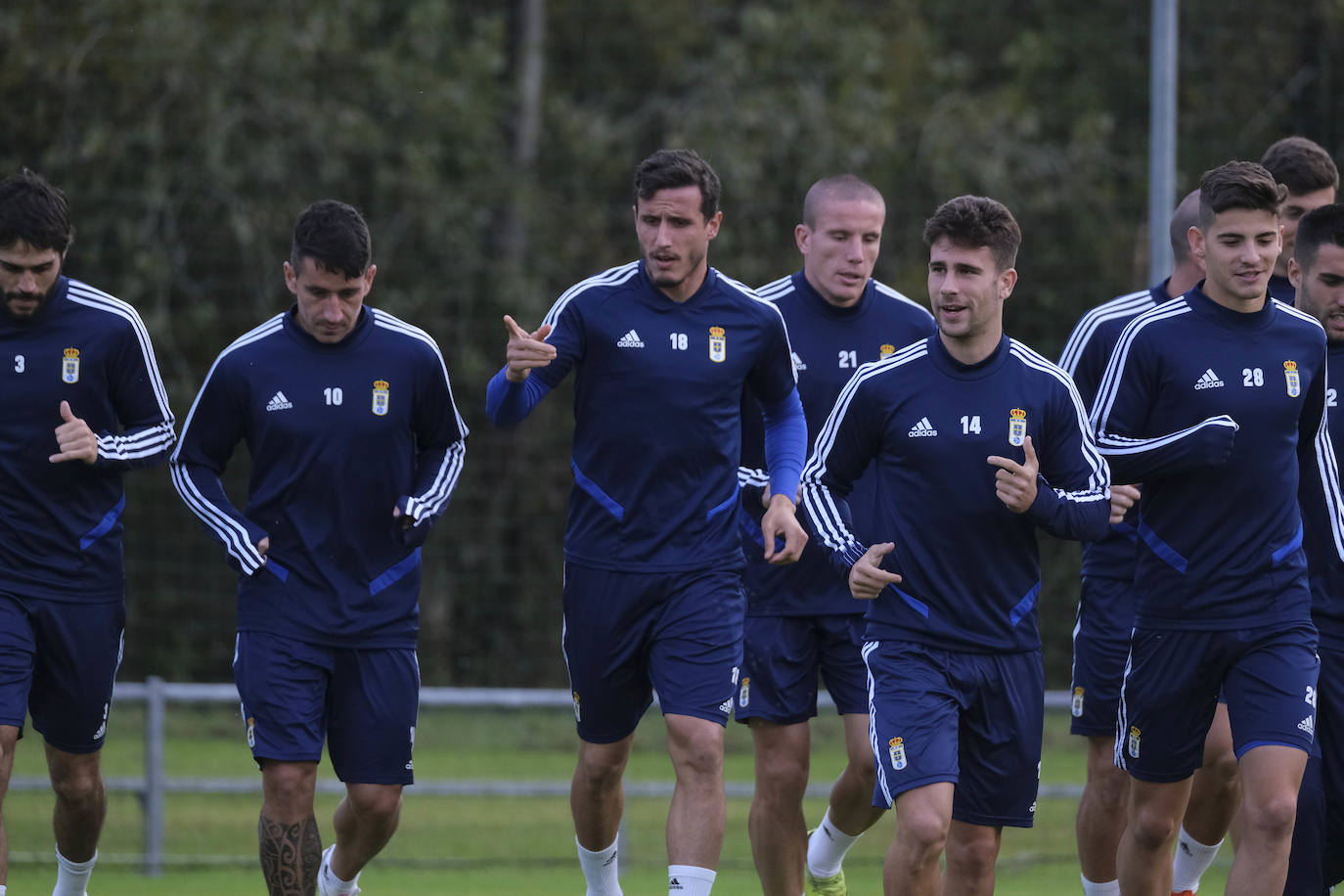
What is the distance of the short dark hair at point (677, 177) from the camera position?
22.1ft

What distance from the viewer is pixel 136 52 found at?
14.2 meters

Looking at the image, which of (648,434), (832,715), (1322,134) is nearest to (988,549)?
(648,434)

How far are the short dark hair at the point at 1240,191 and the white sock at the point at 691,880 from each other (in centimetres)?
280

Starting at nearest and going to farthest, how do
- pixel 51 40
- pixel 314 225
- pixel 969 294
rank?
1. pixel 969 294
2. pixel 314 225
3. pixel 51 40

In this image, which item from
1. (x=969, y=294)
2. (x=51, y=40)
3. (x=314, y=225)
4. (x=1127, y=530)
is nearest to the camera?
(x=969, y=294)

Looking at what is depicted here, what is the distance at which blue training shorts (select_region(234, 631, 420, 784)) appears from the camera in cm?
652

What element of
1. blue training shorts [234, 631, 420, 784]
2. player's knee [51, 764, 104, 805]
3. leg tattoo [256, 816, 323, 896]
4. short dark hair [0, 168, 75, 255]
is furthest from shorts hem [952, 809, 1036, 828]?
short dark hair [0, 168, 75, 255]

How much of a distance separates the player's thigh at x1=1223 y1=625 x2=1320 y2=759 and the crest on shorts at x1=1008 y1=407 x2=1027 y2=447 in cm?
100

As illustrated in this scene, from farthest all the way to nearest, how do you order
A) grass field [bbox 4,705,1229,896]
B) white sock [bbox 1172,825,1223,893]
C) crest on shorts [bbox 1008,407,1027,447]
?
grass field [bbox 4,705,1229,896]
white sock [bbox 1172,825,1223,893]
crest on shorts [bbox 1008,407,1027,447]

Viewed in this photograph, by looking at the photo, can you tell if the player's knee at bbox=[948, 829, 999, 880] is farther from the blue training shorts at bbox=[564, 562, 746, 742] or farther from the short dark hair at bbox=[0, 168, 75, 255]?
the short dark hair at bbox=[0, 168, 75, 255]

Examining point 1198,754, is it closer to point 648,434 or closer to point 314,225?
point 648,434

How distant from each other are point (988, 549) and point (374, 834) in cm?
257

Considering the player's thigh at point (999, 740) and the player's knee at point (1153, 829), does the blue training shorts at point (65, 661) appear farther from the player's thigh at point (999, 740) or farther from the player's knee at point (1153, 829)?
the player's knee at point (1153, 829)

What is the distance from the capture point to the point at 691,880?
6395mm
